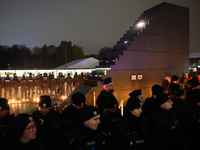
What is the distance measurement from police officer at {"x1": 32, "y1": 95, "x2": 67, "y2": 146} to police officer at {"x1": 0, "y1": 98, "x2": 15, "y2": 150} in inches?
19.6

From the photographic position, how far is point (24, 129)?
2.38m

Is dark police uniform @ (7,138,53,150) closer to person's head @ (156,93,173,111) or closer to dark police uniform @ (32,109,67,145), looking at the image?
dark police uniform @ (32,109,67,145)

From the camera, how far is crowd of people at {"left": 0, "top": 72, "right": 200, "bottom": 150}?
2.42 meters

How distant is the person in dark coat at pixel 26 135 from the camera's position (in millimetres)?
2354

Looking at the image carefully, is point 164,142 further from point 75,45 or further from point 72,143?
point 75,45

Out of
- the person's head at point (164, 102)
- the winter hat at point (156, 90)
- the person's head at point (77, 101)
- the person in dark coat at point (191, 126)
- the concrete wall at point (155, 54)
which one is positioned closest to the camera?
the person's head at point (164, 102)

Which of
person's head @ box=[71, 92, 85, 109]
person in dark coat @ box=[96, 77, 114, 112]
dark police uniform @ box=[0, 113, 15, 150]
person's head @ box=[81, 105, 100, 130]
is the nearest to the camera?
person's head @ box=[81, 105, 100, 130]

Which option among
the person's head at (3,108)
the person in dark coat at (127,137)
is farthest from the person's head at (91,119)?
the person's head at (3,108)

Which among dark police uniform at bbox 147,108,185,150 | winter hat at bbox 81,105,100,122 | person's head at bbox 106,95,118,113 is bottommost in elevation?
dark police uniform at bbox 147,108,185,150

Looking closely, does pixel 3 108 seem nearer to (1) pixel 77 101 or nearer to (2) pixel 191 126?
(1) pixel 77 101

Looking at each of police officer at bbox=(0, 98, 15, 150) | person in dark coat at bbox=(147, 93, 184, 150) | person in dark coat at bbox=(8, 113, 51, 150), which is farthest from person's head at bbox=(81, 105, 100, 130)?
police officer at bbox=(0, 98, 15, 150)

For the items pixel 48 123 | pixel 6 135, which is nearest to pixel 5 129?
pixel 6 135

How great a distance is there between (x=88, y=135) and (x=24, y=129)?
0.96 metres

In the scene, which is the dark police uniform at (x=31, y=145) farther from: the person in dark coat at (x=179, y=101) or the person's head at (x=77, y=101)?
the person in dark coat at (x=179, y=101)
